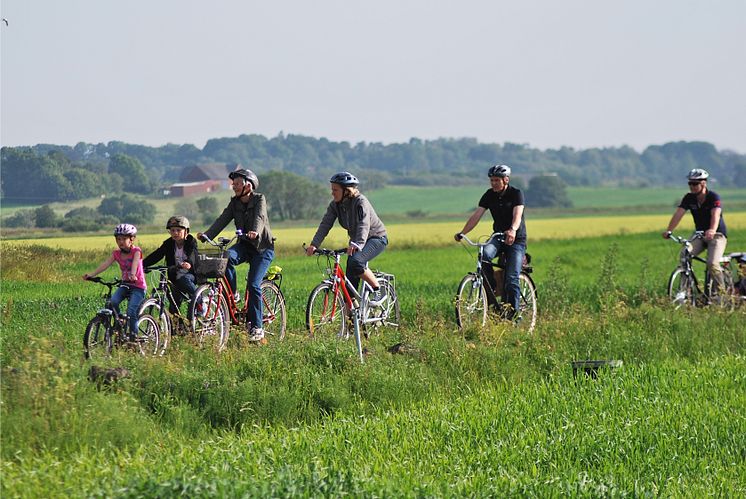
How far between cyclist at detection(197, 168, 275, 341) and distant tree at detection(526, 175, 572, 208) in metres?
74.8

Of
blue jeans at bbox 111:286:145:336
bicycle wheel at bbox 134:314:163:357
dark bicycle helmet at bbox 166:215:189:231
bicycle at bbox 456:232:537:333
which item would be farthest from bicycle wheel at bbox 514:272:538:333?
blue jeans at bbox 111:286:145:336

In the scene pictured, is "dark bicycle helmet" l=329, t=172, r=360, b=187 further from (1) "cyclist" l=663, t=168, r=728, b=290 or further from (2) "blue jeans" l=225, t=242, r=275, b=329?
(1) "cyclist" l=663, t=168, r=728, b=290

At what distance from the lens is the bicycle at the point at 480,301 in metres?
13.6

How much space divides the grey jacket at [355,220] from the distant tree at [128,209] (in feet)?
15.5

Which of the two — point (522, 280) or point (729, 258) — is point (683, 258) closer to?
point (729, 258)

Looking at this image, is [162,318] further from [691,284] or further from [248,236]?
[691,284]

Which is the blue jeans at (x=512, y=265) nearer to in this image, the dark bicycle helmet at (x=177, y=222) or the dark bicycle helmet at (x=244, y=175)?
the dark bicycle helmet at (x=244, y=175)

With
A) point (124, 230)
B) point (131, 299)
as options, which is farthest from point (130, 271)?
point (124, 230)

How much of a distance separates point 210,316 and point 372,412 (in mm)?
2570

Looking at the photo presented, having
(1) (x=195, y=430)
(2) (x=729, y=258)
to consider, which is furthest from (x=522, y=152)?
(1) (x=195, y=430)

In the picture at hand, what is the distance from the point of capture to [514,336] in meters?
13.1

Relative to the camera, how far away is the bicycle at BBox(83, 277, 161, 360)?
994cm

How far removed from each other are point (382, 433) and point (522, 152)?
461ft

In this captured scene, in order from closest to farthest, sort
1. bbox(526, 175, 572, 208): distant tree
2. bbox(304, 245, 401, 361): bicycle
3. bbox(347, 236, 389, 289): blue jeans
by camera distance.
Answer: bbox(304, 245, 401, 361): bicycle, bbox(347, 236, 389, 289): blue jeans, bbox(526, 175, 572, 208): distant tree
